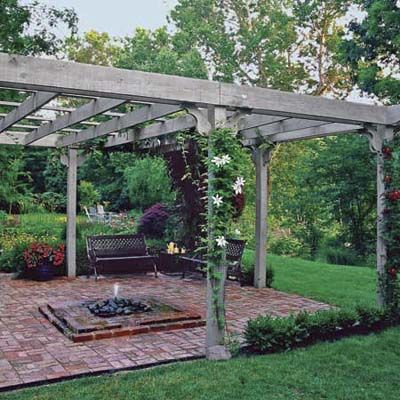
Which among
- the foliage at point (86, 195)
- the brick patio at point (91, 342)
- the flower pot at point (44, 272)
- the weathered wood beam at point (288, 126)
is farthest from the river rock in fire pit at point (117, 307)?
the foliage at point (86, 195)

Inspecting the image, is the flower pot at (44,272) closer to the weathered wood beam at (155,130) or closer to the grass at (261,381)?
the weathered wood beam at (155,130)

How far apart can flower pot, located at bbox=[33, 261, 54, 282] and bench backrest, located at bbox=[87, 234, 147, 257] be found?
0.73 meters

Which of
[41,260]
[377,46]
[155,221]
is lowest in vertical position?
[41,260]

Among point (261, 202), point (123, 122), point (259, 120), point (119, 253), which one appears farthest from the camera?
point (119, 253)

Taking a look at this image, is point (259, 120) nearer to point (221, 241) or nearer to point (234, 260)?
point (221, 241)

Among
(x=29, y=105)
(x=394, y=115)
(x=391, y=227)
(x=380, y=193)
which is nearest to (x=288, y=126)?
(x=394, y=115)

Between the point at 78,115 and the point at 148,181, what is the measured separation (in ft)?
25.9

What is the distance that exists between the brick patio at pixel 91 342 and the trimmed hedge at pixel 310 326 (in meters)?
0.54

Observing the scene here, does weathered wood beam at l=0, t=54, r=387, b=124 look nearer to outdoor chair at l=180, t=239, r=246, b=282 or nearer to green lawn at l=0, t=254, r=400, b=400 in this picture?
green lawn at l=0, t=254, r=400, b=400

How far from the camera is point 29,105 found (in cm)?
453

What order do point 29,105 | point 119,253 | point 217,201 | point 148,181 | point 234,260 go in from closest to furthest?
point 217,201
point 29,105
point 234,260
point 119,253
point 148,181

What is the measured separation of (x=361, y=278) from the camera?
328 inches

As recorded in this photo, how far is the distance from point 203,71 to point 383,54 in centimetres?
769

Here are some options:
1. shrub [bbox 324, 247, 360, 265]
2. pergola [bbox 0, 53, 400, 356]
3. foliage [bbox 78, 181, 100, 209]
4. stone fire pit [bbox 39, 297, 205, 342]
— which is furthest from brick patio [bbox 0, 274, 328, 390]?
foliage [bbox 78, 181, 100, 209]
